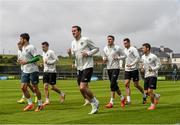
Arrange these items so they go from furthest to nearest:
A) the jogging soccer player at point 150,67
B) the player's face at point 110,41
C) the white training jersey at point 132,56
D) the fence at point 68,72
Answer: the fence at point 68,72, the white training jersey at point 132,56, the player's face at point 110,41, the jogging soccer player at point 150,67

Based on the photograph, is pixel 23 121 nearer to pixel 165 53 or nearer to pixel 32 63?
pixel 32 63

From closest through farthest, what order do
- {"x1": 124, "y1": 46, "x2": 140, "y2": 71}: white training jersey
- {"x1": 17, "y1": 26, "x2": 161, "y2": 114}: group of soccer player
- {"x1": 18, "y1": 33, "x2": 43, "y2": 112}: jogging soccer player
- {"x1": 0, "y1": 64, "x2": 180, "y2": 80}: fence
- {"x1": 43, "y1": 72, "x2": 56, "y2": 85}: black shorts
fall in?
{"x1": 17, "y1": 26, "x2": 161, "y2": 114}: group of soccer player → {"x1": 18, "y1": 33, "x2": 43, "y2": 112}: jogging soccer player → {"x1": 124, "y1": 46, "x2": 140, "y2": 71}: white training jersey → {"x1": 43, "y1": 72, "x2": 56, "y2": 85}: black shorts → {"x1": 0, "y1": 64, "x2": 180, "y2": 80}: fence

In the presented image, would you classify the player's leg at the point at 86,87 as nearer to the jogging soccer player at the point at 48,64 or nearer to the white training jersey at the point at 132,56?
the white training jersey at the point at 132,56

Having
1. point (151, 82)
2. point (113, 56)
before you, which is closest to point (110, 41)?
point (113, 56)

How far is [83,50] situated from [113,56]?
3.03 m

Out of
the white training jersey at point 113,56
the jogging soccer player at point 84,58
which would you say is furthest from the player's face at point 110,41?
the jogging soccer player at point 84,58

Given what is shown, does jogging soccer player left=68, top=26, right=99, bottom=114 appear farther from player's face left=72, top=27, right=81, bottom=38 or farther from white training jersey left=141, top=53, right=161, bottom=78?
white training jersey left=141, top=53, right=161, bottom=78

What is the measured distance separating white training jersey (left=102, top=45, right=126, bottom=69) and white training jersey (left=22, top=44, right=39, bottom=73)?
2827 mm

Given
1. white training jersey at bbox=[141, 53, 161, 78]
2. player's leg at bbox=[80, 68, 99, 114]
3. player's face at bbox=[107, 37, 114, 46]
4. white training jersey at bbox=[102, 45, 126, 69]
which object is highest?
player's face at bbox=[107, 37, 114, 46]

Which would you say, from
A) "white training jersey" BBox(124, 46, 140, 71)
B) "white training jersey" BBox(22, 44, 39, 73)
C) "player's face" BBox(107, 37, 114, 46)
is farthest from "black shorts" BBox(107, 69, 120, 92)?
"white training jersey" BBox(22, 44, 39, 73)

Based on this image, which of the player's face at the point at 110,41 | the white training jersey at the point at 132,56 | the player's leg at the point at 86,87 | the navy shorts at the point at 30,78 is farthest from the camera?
the white training jersey at the point at 132,56

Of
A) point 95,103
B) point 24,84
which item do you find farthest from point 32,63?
point 95,103

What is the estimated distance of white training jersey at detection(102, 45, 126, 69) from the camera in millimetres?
17453

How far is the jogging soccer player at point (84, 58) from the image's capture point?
1440 cm
